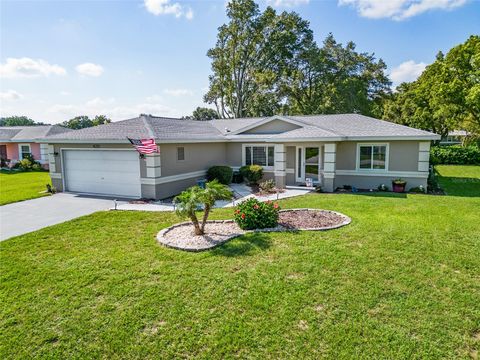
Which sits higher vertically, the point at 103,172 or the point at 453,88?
the point at 453,88

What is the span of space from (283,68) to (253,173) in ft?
81.7

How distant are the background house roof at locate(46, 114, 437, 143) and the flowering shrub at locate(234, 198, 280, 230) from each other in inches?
236

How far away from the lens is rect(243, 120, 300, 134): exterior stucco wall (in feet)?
58.2

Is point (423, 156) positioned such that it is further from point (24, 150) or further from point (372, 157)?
point (24, 150)

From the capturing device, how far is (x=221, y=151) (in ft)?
60.4

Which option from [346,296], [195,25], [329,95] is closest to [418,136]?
[346,296]

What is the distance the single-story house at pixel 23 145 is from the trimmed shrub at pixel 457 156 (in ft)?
123

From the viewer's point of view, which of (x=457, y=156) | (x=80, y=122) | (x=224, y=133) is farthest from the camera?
(x=80, y=122)

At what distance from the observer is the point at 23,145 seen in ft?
96.3

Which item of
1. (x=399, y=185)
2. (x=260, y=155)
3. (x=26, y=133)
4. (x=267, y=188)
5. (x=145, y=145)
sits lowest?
(x=267, y=188)

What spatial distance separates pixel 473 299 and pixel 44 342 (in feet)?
21.7

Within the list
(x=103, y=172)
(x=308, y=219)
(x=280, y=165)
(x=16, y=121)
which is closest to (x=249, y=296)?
(x=308, y=219)

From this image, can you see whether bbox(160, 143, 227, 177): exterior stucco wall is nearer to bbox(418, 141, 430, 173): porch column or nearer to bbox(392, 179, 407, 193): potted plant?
bbox(392, 179, 407, 193): potted plant

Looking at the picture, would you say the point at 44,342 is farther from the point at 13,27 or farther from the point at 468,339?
the point at 13,27
